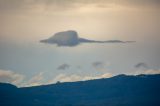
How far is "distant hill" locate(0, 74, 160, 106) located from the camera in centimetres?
430

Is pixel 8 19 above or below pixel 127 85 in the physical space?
above

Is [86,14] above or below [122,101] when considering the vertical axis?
above

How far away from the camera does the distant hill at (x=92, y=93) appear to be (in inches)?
169

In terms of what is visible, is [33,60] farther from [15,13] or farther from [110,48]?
[110,48]

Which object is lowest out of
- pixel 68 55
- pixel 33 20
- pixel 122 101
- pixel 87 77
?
pixel 122 101

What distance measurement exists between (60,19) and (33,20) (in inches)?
14.8

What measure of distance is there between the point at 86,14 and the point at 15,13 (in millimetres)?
994

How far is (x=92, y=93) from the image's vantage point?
14.6 feet

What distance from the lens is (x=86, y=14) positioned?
4602mm

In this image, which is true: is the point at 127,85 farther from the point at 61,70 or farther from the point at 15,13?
the point at 15,13

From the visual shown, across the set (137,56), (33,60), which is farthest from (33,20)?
(137,56)

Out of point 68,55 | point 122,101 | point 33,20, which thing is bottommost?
point 122,101

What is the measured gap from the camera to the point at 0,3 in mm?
4430

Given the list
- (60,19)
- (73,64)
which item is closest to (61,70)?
(73,64)
